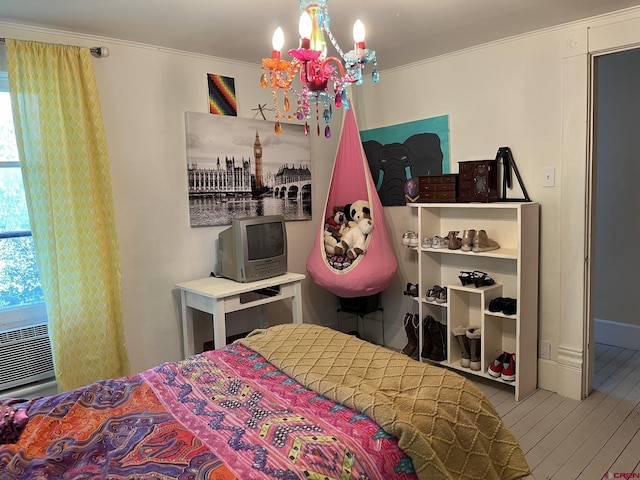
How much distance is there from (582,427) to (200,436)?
6.80 feet

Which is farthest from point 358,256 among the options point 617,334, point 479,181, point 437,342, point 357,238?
point 617,334

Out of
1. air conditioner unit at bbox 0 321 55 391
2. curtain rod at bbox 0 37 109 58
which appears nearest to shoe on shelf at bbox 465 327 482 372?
air conditioner unit at bbox 0 321 55 391

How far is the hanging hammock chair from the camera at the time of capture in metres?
3.34

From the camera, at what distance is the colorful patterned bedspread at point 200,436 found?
4.29 ft

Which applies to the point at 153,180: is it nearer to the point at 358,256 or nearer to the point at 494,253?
the point at 358,256

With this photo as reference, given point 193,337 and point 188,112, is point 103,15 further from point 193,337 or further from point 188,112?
point 193,337

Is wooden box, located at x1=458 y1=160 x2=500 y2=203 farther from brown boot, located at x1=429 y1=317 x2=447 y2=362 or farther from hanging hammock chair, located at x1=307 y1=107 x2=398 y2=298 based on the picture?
brown boot, located at x1=429 y1=317 x2=447 y2=362

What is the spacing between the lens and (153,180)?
3053 millimetres

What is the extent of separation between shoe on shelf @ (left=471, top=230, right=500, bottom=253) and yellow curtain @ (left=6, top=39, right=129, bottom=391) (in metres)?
2.14

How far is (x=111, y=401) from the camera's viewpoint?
67.8 inches

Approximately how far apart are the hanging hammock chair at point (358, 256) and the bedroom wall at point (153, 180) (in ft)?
2.51

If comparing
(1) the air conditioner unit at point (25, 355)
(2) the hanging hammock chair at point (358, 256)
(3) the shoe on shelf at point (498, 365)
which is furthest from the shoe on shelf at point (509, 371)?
(1) the air conditioner unit at point (25, 355)

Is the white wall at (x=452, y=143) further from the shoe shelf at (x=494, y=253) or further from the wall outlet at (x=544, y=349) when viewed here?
the shoe shelf at (x=494, y=253)

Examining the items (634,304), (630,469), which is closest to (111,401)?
(630,469)
